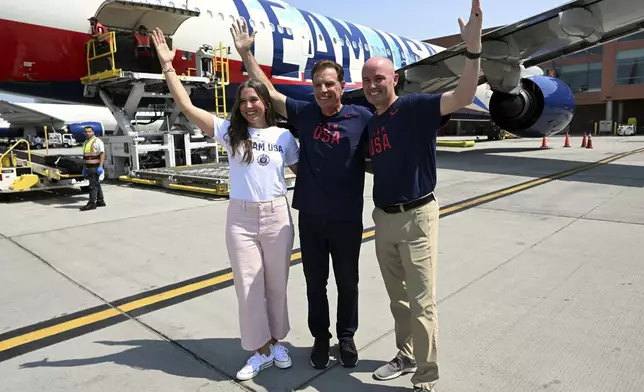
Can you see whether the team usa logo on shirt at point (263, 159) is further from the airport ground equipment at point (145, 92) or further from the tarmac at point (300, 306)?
the airport ground equipment at point (145, 92)

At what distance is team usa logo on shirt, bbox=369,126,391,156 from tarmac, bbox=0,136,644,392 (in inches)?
46.3

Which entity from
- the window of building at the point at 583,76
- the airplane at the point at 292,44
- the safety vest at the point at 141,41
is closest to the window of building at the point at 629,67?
the window of building at the point at 583,76

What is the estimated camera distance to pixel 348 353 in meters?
2.45

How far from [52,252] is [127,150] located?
17.0 ft

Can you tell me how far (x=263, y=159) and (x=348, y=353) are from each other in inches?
45.8

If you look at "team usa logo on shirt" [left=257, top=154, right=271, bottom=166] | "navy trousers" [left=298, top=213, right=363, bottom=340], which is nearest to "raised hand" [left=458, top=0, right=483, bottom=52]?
Answer: "navy trousers" [left=298, top=213, right=363, bottom=340]

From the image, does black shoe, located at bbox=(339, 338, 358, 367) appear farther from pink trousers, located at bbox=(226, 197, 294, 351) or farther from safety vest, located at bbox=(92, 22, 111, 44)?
safety vest, located at bbox=(92, 22, 111, 44)

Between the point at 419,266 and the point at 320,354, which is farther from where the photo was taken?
the point at 320,354

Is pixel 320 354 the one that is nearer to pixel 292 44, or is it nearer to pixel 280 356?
pixel 280 356

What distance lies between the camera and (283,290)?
251 cm

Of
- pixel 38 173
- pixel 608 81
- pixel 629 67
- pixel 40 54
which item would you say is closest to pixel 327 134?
pixel 38 173

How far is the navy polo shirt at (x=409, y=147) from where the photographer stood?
2186 mm

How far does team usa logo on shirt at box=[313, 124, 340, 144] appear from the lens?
7.82 feet

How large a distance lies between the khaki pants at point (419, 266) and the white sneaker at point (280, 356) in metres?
0.70
